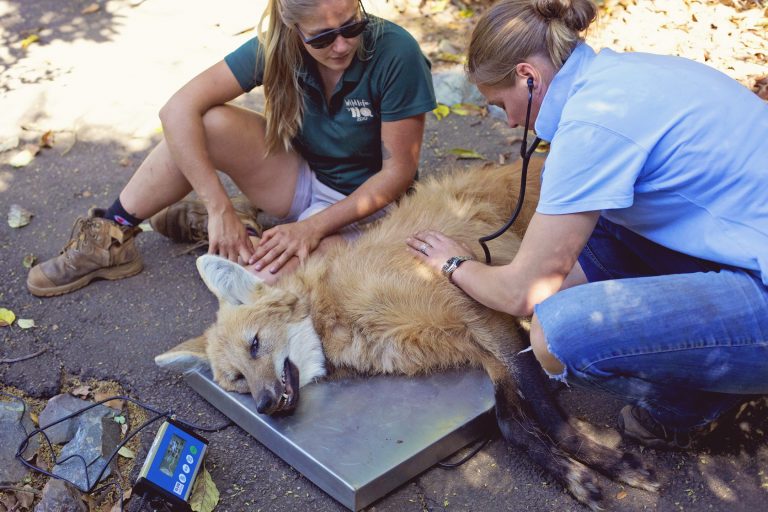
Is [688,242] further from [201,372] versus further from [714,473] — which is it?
[201,372]

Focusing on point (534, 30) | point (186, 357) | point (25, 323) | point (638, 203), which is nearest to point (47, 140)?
point (25, 323)

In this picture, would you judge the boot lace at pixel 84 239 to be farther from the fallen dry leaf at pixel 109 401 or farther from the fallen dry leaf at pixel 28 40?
the fallen dry leaf at pixel 28 40

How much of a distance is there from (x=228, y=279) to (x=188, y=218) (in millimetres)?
1161

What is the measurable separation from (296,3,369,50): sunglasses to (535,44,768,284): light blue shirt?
1217 millimetres

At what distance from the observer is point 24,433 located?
10.4 feet

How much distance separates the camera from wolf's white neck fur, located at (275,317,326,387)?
3.28 meters

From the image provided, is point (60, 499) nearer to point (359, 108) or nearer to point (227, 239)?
point (227, 239)

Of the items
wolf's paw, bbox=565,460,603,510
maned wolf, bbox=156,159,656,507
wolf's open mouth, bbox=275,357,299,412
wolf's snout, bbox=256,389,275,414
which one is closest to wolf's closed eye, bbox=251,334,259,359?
maned wolf, bbox=156,159,656,507

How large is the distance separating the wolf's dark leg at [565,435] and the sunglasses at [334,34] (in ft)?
5.46

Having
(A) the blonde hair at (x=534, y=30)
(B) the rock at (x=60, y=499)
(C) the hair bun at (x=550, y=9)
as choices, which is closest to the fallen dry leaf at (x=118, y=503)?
(B) the rock at (x=60, y=499)

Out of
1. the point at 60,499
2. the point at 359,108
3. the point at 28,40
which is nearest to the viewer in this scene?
the point at 60,499

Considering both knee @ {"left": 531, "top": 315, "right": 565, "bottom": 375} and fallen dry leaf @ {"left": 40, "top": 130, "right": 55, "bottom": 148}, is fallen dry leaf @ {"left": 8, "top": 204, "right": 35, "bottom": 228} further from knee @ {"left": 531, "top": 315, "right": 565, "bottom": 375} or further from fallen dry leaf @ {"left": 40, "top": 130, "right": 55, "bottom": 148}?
knee @ {"left": 531, "top": 315, "right": 565, "bottom": 375}

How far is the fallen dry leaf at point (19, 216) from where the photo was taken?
187 inches

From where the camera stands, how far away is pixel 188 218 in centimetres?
438
